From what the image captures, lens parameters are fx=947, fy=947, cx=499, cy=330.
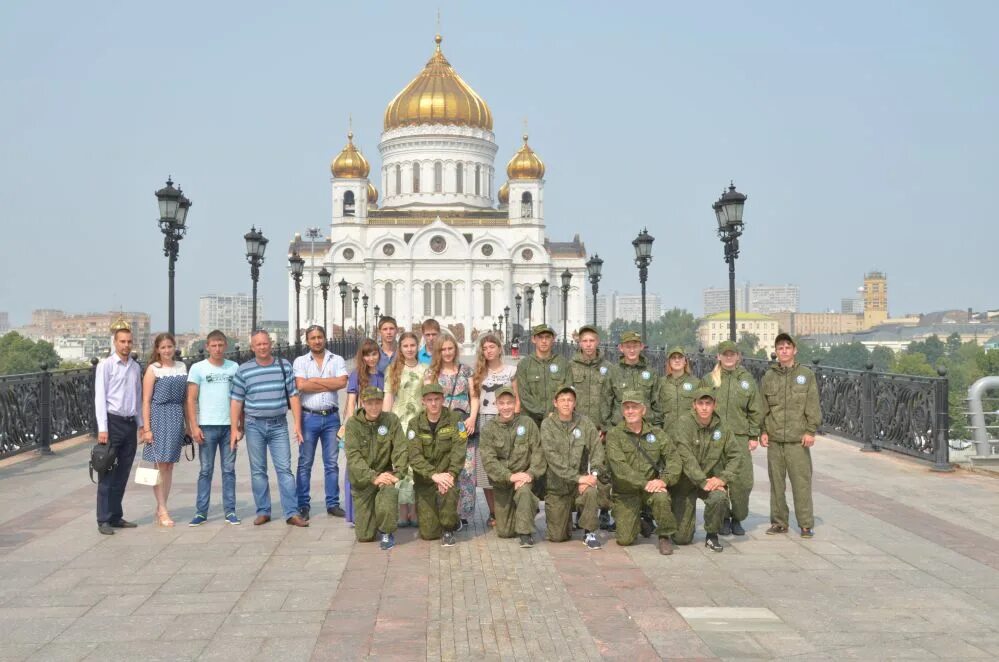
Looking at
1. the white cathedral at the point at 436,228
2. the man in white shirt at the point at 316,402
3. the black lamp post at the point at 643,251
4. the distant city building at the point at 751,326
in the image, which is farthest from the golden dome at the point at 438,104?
the distant city building at the point at 751,326

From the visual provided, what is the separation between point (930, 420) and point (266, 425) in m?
7.85

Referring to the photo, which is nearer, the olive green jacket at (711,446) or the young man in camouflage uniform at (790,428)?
the olive green jacket at (711,446)

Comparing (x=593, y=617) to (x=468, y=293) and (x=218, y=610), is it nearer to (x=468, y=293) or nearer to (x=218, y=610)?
(x=218, y=610)

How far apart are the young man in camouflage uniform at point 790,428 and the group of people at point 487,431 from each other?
0.01 m

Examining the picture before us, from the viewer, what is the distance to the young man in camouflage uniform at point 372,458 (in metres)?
7.48

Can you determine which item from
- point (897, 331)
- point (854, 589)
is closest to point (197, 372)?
point (854, 589)

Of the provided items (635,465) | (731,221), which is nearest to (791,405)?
(635,465)

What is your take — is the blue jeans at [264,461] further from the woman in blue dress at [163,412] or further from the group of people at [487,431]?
the woman in blue dress at [163,412]

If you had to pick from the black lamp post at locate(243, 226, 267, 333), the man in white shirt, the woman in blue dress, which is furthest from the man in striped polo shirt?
the black lamp post at locate(243, 226, 267, 333)

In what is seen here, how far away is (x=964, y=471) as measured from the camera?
11.1 meters

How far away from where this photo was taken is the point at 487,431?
7.62m

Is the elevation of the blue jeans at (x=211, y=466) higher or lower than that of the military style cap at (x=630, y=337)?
lower

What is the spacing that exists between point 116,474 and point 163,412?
634 millimetres

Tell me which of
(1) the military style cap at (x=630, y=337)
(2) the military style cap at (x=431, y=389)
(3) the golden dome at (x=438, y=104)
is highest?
(3) the golden dome at (x=438, y=104)
